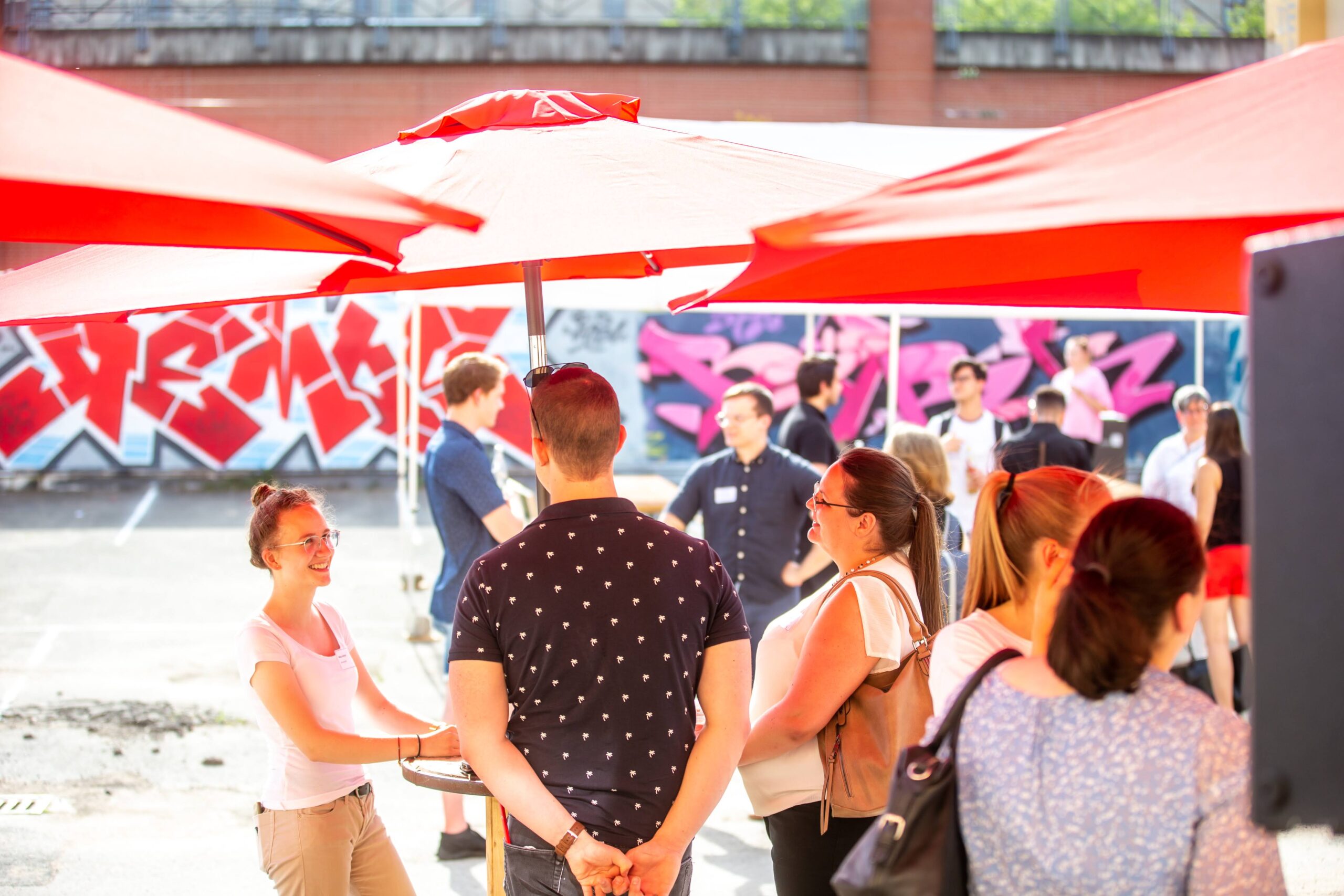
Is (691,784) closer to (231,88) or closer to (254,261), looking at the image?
(254,261)

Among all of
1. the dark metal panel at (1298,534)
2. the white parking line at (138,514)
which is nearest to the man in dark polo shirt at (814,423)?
the dark metal panel at (1298,534)

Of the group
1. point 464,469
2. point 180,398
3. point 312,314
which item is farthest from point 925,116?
point 464,469

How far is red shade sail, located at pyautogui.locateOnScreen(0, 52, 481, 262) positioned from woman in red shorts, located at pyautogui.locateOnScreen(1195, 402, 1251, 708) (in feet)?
16.9

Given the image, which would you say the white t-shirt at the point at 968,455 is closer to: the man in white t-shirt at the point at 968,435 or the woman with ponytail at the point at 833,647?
the man in white t-shirt at the point at 968,435

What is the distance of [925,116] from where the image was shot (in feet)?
61.8

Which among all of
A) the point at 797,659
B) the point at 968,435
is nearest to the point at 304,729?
the point at 797,659

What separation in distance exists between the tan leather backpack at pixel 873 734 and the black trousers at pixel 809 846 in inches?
1.7

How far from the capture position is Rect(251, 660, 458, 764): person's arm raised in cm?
298

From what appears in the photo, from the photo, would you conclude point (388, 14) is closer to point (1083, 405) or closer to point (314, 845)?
point (1083, 405)

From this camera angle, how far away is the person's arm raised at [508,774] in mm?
2414

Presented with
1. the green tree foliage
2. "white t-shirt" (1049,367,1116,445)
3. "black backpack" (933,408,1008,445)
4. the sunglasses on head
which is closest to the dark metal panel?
the sunglasses on head

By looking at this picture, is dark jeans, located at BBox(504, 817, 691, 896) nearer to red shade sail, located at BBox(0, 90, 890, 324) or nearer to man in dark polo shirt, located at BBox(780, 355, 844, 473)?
red shade sail, located at BBox(0, 90, 890, 324)

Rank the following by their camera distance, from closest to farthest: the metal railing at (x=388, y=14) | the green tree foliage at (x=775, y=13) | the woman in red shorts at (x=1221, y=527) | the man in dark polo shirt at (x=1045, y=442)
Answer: the woman in red shorts at (x=1221, y=527) < the man in dark polo shirt at (x=1045, y=442) < the metal railing at (x=388, y=14) < the green tree foliage at (x=775, y=13)

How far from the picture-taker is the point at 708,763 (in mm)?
2557
